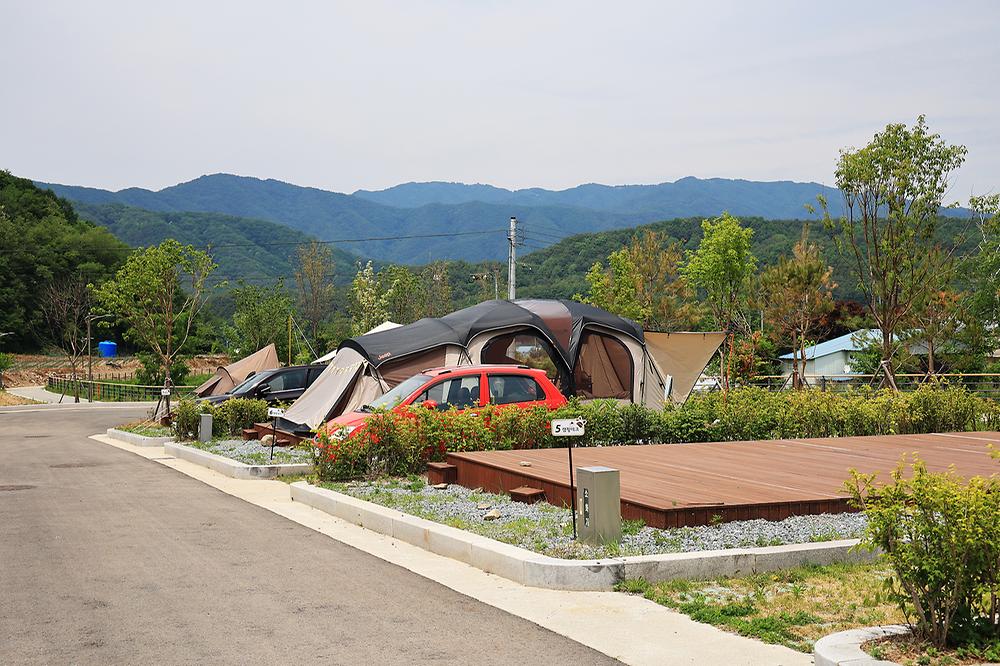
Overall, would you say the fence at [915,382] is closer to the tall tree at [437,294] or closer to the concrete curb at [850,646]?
the concrete curb at [850,646]

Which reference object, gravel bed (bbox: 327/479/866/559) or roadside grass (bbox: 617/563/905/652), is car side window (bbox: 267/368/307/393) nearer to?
gravel bed (bbox: 327/479/866/559)

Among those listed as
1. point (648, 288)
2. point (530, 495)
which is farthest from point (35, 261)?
point (530, 495)

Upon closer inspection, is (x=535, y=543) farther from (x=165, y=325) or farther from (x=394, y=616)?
(x=165, y=325)

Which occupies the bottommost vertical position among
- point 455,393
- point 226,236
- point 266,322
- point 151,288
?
point 455,393

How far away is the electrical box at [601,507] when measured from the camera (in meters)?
7.83

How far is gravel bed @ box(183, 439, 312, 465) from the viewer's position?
15.8 meters

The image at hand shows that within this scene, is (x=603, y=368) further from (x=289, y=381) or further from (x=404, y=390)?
(x=289, y=381)

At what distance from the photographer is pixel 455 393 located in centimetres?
1527

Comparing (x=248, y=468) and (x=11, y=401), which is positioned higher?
(x=248, y=468)

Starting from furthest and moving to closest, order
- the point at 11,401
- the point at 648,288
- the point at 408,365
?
the point at 11,401 < the point at 648,288 < the point at 408,365

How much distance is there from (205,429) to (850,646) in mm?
16463

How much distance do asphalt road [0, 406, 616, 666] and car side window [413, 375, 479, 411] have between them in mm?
3914

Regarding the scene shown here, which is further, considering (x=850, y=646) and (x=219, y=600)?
(x=219, y=600)

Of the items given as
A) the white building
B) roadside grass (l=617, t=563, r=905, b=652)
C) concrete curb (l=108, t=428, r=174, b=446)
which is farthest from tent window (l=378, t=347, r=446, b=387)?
the white building
